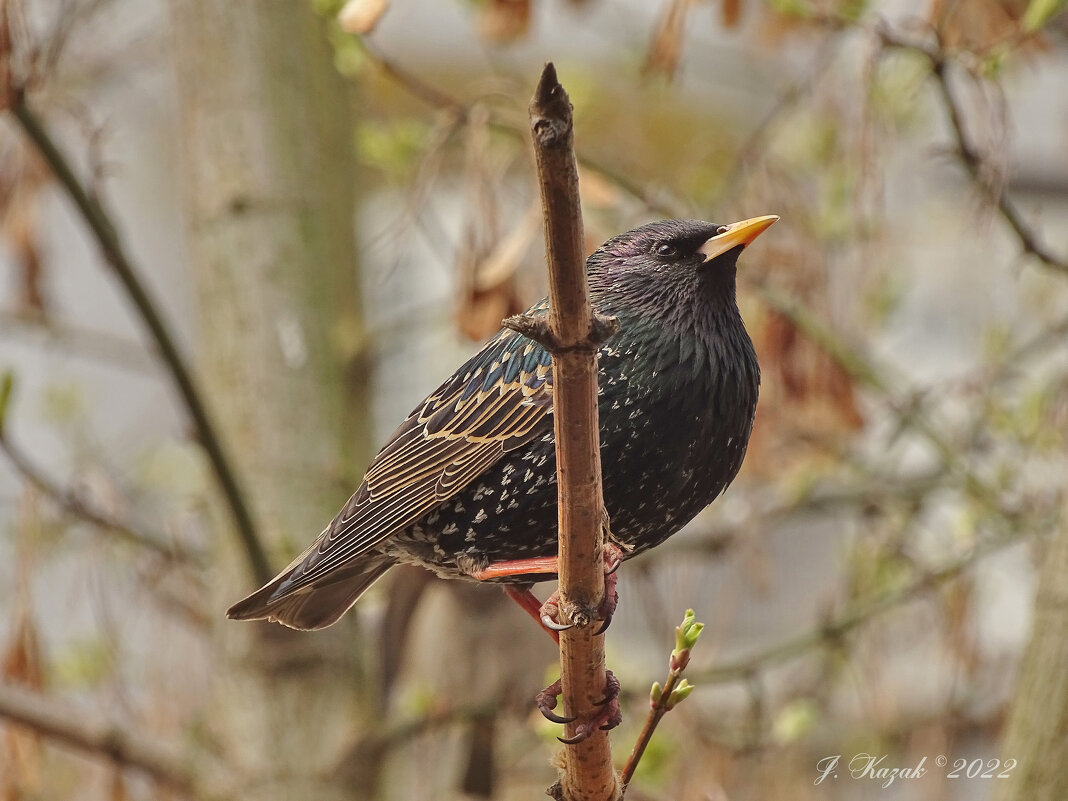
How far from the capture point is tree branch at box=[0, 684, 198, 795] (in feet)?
10.4

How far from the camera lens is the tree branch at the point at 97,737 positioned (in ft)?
10.4

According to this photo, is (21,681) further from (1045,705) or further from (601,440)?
(1045,705)

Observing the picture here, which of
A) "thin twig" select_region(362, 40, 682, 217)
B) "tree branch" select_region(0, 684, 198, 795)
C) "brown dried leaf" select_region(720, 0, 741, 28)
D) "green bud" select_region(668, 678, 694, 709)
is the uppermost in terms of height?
"brown dried leaf" select_region(720, 0, 741, 28)

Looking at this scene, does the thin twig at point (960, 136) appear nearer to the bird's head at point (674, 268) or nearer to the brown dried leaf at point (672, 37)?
the brown dried leaf at point (672, 37)

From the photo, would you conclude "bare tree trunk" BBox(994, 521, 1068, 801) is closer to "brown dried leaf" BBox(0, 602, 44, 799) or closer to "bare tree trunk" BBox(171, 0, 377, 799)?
"bare tree trunk" BBox(171, 0, 377, 799)

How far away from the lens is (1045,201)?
8195 mm

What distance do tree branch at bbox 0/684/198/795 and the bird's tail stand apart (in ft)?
2.18

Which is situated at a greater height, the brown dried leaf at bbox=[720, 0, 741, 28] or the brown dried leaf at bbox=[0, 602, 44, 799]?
the brown dried leaf at bbox=[720, 0, 741, 28]

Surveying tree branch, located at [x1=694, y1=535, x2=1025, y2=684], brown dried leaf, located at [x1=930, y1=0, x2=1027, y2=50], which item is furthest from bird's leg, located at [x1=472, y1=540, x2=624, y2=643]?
brown dried leaf, located at [x1=930, y1=0, x2=1027, y2=50]

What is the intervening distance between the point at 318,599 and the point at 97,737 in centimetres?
75

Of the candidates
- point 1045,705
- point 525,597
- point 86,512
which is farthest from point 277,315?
point 1045,705

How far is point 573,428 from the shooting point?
1801 millimetres

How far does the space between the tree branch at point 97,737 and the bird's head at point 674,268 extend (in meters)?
1.70

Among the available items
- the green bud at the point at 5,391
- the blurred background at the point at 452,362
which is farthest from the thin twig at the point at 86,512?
the green bud at the point at 5,391
